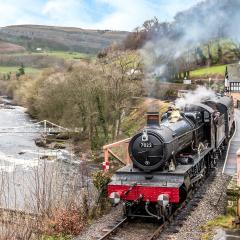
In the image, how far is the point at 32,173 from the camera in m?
31.7

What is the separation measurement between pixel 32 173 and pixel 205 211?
18.5 meters

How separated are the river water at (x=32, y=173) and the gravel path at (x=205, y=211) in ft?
14.0

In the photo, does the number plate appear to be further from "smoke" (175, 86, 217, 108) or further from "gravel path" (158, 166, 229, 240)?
"smoke" (175, 86, 217, 108)

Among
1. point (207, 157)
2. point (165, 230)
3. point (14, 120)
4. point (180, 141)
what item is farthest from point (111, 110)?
→ point (14, 120)

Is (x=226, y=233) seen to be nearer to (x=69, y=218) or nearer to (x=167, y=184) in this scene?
(x=167, y=184)

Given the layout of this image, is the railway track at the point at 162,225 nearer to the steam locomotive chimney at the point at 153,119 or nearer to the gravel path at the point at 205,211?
the gravel path at the point at 205,211

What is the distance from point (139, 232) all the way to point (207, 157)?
699cm

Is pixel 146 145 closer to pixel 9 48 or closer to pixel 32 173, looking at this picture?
pixel 32 173

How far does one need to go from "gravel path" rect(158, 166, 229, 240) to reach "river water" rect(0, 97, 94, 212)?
428cm

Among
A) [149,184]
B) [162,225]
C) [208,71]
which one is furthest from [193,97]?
[208,71]

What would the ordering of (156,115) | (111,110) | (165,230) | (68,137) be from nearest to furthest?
1. (165,230)
2. (156,115)
3. (111,110)
4. (68,137)

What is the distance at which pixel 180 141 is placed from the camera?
1645cm

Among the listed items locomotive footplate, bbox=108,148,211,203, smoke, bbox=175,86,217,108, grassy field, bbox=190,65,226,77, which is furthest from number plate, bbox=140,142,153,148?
grassy field, bbox=190,65,226,77

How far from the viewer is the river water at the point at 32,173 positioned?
55.0 ft
